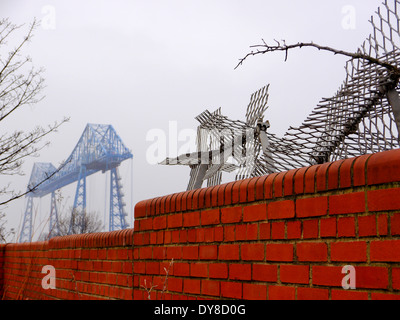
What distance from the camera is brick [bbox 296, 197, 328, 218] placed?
2168mm

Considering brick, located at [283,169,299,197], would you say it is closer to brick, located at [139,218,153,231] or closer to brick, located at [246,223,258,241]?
brick, located at [246,223,258,241]

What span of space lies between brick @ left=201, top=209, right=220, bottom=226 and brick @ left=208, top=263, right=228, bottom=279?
0.74 ft

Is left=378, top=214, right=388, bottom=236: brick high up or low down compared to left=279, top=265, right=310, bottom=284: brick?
up

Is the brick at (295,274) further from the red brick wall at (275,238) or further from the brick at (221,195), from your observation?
the brick at (221,195)

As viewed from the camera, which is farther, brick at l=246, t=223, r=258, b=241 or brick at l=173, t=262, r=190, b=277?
brick at l=173, t=262, r=190, b=277

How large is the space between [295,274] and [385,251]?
0.48m

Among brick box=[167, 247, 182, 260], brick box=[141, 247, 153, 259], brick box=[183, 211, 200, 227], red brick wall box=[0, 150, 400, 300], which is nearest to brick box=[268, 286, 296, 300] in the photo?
red brick wall box=[0, 150, 400, 300]

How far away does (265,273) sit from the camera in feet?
7.98

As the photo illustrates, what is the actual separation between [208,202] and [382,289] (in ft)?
3.98

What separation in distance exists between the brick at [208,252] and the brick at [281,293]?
0.47m

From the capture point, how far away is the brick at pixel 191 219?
300 cm

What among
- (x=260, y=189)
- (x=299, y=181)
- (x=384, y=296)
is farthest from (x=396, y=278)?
(x=260, y=189)

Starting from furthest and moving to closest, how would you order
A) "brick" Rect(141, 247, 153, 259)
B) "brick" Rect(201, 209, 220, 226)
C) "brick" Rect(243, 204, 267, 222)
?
"brick" Rect(141, 247, 153, 259), "brick" Rect(201, 209, 220, 226), "brick" Rect(243, 204, 267, 222)

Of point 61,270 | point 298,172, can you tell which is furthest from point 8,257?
point 298,172
